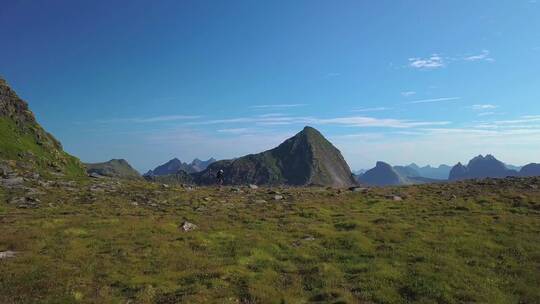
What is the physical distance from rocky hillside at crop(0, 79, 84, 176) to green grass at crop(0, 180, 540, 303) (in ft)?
95.9

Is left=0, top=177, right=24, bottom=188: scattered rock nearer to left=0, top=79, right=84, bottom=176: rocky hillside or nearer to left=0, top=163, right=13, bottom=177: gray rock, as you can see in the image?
left=0, top=163, right=13, bottom=177: gray rock

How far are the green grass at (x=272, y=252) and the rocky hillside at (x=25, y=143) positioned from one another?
1151 inches

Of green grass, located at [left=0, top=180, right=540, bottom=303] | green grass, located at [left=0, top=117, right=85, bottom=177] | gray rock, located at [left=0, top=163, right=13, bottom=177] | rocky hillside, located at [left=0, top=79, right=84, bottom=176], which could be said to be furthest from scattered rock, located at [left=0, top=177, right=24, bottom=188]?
green grass, located at [left=0, top=117, right=85, bottom=177]

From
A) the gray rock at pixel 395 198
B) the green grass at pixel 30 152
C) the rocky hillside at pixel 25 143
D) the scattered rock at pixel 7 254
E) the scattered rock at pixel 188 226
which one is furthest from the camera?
the green grass at pixel 30 152

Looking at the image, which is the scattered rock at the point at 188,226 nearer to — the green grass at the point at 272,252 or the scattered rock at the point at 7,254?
the green grass at the point at 272,252

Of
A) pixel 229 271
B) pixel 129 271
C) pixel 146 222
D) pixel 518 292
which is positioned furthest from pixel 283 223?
pixel 518 292

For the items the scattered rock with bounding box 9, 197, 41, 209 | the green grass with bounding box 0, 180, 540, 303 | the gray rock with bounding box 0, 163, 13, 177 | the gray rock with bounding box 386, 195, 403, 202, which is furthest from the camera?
the gray rock with bounding box 0, 163, 13, 177

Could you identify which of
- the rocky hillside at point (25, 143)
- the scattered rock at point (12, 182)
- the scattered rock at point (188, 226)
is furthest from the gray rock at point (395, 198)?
the rocky hillside at point (25, 143)

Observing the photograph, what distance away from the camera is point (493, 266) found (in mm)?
24609

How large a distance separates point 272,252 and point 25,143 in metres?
65.4

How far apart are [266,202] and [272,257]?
21460mm

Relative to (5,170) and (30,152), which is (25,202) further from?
(30,152)

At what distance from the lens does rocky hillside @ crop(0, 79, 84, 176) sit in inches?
2680

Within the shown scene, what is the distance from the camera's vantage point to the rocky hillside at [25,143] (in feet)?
223
